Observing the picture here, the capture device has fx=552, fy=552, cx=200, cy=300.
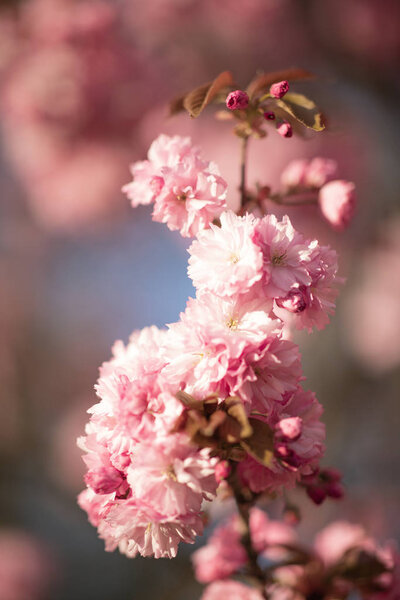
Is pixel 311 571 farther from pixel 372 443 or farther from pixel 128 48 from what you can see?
pixel 128 48

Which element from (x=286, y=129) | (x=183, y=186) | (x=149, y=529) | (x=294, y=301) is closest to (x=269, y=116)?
(x=286, y=129)

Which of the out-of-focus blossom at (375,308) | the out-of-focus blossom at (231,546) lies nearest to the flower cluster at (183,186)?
the out-of-focus blossom at (231,546)

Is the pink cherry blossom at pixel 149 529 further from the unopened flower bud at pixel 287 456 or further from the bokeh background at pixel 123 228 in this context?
the bokeh background at pixel 123 228

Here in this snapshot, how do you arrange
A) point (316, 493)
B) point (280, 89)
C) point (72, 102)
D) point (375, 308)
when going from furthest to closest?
point (375, 308), point (72, 102), point (316, 493), point (280, 89)

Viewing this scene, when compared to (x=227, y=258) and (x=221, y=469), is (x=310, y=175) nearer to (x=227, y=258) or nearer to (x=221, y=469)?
(x=227, y=258)

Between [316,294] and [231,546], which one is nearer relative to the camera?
[316,294]
